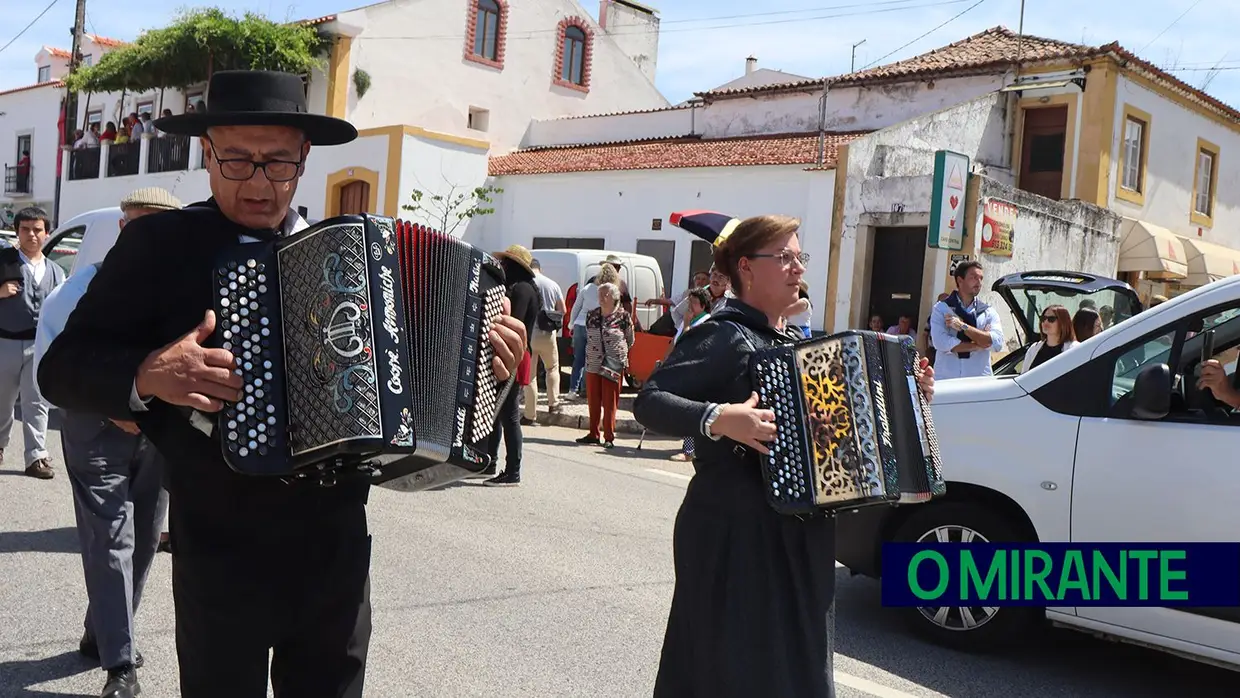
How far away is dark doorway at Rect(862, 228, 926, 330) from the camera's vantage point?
1934 cm

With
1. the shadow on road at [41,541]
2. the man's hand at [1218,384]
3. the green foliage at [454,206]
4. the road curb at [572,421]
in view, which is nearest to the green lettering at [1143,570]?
the man's hand at [1218,384]

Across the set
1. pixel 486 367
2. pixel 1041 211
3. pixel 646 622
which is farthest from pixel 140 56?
pixel 486 367

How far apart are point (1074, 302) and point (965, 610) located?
5.20 meters

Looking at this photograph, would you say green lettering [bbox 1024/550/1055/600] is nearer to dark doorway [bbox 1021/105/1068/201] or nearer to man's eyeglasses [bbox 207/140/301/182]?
man's eyeglasses [bbox 207/140/301/182]

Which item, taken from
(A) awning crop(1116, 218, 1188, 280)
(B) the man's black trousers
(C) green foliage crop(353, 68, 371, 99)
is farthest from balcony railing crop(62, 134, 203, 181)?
(B) the man's black trousers

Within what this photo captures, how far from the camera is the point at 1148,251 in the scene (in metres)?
23.9

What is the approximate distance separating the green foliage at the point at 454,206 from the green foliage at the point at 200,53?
5.10 metres

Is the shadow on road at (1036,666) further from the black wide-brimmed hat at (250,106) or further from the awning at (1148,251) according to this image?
the awning at (1148,251)

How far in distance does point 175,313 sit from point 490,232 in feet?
81.3

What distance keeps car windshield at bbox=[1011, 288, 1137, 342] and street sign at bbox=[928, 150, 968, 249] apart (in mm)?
8777

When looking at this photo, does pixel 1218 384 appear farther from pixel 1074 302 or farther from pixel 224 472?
pixel 1074 302

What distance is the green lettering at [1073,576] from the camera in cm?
500

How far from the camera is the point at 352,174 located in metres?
26.8

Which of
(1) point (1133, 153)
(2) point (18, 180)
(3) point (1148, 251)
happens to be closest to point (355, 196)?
(1) point (1133, 153)
